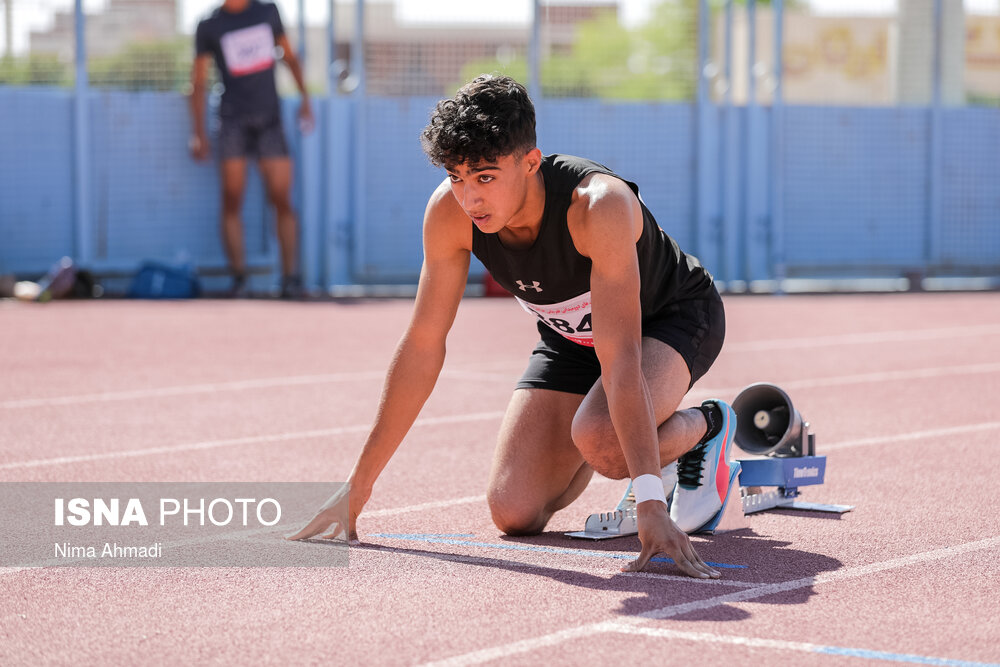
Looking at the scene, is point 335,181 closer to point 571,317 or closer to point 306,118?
point 306,118

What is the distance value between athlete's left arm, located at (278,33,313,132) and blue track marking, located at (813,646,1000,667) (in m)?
11.3

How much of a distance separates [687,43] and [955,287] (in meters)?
4.29

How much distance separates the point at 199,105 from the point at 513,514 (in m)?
10.00

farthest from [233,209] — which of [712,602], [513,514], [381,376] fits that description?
[712,602]

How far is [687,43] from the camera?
1541 centimetres

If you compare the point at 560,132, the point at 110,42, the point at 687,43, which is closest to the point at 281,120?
the point at 110,42

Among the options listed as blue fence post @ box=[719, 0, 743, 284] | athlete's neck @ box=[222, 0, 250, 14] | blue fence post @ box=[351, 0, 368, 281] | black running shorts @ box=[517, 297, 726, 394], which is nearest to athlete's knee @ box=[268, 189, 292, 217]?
blue fence post @ box=[351, 0, 368, 281]

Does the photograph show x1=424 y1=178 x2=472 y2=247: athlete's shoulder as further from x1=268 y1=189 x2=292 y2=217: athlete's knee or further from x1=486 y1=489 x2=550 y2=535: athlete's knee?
x1=268 y1=189 x2=292 y2=217: athlete's knee

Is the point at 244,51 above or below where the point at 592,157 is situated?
above

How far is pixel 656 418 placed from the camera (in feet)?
14.2

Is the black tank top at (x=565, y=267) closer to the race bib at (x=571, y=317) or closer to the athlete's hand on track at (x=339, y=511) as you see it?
the race bib at (x=571, y=317)

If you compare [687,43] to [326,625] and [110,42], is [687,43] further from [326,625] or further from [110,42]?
[326,625]

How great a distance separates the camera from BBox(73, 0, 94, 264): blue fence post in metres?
14.0

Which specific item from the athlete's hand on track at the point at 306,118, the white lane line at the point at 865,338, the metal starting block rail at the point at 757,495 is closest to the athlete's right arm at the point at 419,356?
the metal starting block rail at the point at 757,495
